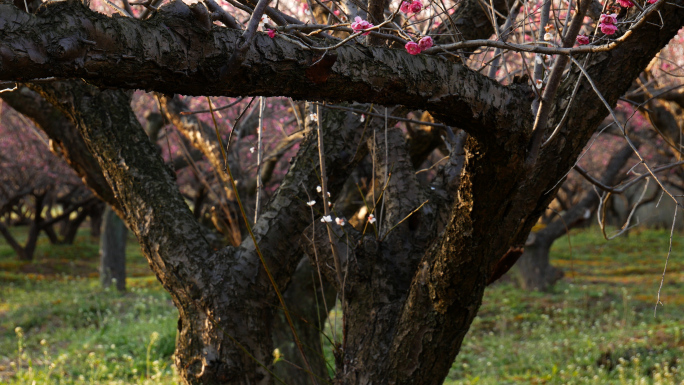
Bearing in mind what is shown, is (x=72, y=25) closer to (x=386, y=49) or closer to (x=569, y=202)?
(x=386, y=49)

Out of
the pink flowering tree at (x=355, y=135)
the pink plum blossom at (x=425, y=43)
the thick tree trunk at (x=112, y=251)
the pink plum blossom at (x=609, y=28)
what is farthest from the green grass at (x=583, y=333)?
the thick tree trunk at (x=112, y=251)

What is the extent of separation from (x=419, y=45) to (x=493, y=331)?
7323 mm

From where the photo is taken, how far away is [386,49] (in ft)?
4.91

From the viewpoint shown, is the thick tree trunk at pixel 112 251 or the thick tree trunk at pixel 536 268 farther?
the thick tree trunk at pixel 112 251

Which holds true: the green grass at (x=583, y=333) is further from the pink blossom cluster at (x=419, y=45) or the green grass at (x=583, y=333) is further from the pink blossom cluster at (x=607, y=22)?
the pink blossom cluster at (x=419, y=45)

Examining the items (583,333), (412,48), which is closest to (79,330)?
(583,333)

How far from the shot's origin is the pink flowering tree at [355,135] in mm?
1254

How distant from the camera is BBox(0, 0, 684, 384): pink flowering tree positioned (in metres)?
1.25

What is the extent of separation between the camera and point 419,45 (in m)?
1.47

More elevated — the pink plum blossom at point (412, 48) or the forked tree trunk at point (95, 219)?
the pink plum blossom at point (412, 48)

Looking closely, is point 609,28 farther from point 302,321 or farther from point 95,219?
point 95,219

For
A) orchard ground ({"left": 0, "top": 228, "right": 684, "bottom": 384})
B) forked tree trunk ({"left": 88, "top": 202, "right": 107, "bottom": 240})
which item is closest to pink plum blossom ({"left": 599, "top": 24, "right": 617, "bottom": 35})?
orchard ground ({"left": 0, "top": 228, "right": 684, "bottom": 384})

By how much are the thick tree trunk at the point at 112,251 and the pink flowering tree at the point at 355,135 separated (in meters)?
8.12

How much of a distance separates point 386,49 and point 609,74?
37.8 inches
